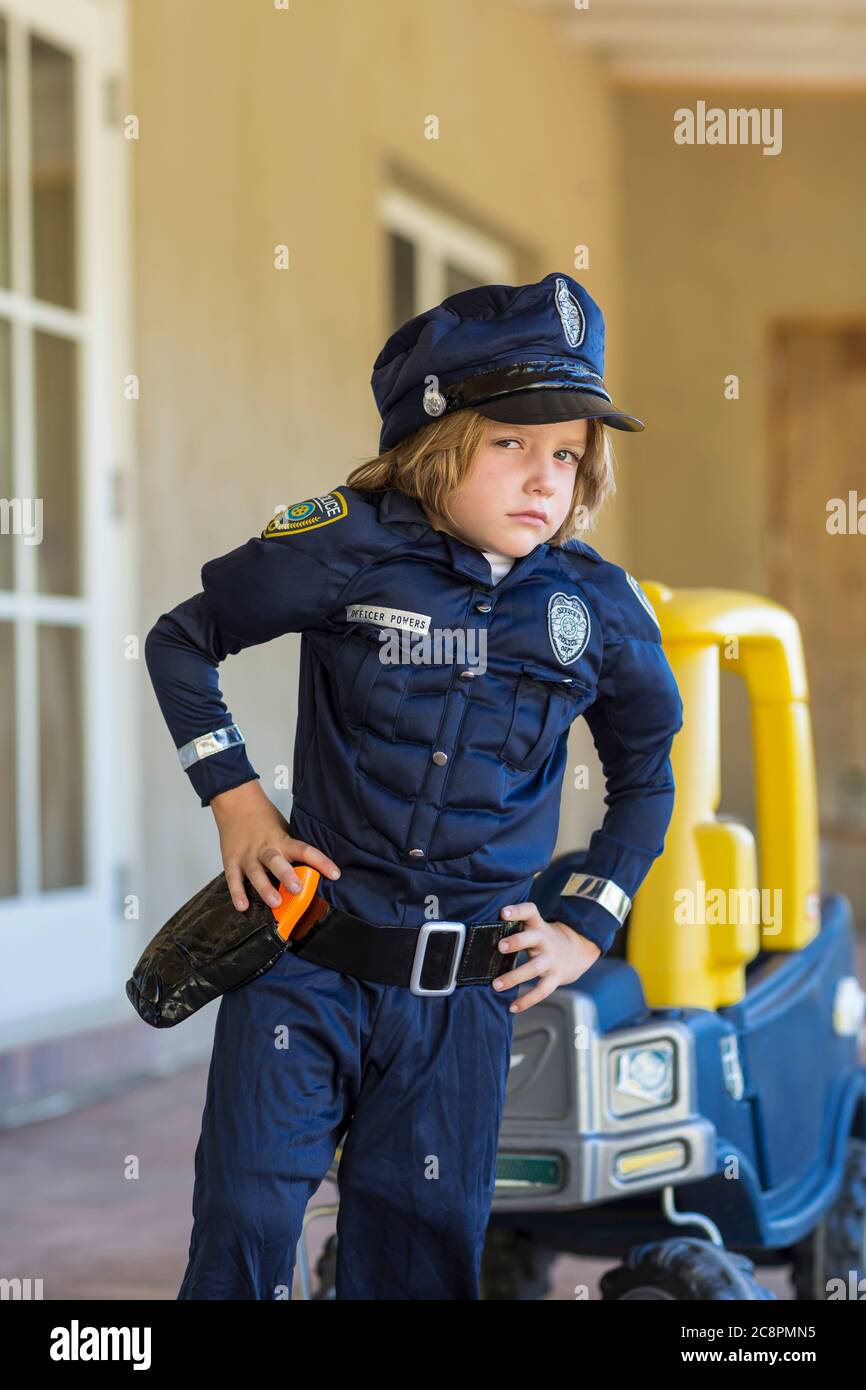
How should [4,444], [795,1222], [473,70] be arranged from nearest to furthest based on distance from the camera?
[795,1222] < [4,444] < [473,70]

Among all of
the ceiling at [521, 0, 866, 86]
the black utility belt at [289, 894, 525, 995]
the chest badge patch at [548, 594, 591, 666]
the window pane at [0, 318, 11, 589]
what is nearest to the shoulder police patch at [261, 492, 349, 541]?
the chest badge patch at [548, 594, 591, 666]

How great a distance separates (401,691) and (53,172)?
10.5 ft

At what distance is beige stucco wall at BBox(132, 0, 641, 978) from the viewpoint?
4.58 m

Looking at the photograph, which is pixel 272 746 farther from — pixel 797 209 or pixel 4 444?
pixel 797 209

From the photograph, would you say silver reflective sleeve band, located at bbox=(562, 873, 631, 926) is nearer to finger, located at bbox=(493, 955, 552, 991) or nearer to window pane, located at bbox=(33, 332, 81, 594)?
finger, located at bbox=(493, 955, 552, 991)

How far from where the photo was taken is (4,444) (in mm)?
4148

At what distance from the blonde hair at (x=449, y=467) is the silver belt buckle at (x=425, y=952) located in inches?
14.7

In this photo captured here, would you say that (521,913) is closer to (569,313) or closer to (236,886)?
(236,886)

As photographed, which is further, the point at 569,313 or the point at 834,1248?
the point at 834,1248

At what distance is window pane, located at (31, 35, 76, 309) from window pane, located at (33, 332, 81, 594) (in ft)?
0.48

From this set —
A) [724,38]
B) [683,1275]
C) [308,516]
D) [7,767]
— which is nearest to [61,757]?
[7,767]

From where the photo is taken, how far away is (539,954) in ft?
5.25

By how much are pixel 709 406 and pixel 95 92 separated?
4598 mm
